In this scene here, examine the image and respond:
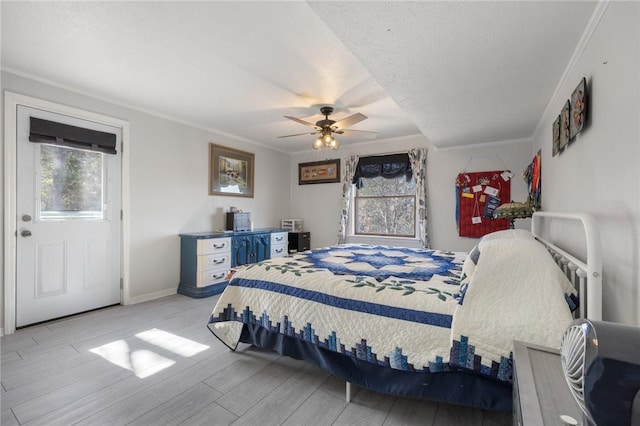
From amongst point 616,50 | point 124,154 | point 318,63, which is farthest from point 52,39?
point 616,50

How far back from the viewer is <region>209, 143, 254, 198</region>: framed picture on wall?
450 centimetres

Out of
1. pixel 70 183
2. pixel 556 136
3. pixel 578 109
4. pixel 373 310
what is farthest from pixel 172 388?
pixel 556 136

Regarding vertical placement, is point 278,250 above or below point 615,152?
below

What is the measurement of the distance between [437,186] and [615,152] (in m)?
3.35

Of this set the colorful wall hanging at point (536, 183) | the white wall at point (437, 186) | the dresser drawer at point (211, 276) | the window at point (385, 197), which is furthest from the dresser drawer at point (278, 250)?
the colorful wall hanging at point (536, 183)

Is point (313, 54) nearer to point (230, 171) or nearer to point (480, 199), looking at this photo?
point (230, 171)

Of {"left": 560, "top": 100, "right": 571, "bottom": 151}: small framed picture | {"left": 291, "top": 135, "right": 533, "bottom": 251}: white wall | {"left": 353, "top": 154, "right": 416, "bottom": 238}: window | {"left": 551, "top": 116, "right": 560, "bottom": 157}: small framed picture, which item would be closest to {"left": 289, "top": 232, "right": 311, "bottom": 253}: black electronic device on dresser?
{"left": 291, "top": 135, "right": 533, "bottom": 251}: white wall

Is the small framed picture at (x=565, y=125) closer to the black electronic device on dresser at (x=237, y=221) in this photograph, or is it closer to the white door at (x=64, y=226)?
the black electronic device on dresser at (x=237, y=221)

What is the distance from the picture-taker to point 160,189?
382 centimetres

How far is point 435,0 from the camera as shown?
4.43 feet

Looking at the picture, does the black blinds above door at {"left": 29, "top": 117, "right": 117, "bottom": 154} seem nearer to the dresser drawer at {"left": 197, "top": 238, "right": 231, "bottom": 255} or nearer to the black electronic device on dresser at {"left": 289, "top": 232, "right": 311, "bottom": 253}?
the dresser drawer at {"left": 197, "top": 238, "right": 231, "bottom": 255}

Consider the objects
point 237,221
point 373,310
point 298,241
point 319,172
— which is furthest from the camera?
point 319,172

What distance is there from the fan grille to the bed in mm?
672

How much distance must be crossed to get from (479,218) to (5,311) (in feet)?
18.4
